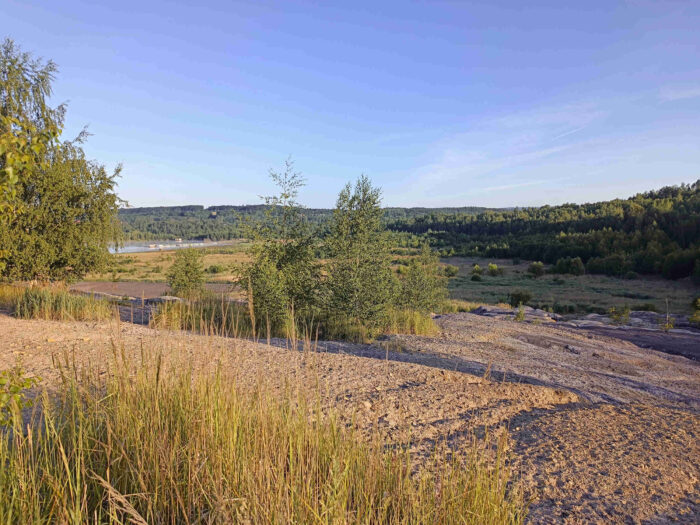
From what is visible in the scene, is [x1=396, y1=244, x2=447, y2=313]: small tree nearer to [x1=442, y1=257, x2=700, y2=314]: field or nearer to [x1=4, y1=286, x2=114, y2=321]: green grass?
[x1=4, y1=286, x2=114, y2=321]: green grass

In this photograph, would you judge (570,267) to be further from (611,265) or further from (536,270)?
(611,265)

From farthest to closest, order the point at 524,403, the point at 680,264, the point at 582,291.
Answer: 1. the point at 680,264
2. the point at 582,291
3. the point at 524,403

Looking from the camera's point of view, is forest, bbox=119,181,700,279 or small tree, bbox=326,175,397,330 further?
forest, bbox=119,181,700,279

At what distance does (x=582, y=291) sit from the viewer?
4100 cm

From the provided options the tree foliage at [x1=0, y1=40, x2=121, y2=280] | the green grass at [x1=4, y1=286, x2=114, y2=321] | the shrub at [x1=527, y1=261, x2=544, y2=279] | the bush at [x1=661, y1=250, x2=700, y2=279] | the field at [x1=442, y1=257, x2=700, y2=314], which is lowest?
the field at [x1=442, y1=257, x2=700, y2=314]

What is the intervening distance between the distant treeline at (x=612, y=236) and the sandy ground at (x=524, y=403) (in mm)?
24489

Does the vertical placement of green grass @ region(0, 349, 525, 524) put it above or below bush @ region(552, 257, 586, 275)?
above

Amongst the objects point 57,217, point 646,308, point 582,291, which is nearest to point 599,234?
point 582,291

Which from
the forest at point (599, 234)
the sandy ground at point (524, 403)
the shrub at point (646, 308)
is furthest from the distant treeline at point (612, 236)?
the sandy ground at point (524, 403)

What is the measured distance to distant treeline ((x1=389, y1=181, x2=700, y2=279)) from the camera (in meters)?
50.9

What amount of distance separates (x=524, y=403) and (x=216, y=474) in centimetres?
457

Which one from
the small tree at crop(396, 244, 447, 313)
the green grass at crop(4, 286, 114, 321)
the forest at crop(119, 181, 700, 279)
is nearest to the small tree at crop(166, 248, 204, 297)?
the forest at crop(119, 181, 700, 279)

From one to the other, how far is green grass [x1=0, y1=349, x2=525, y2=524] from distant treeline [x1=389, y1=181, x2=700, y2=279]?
30186 mm

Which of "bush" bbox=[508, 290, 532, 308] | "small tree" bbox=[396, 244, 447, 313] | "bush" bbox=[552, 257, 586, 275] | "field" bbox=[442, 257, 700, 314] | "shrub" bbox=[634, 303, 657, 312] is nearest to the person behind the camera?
"small tree" bbox=[396, 244, 447, 313]
